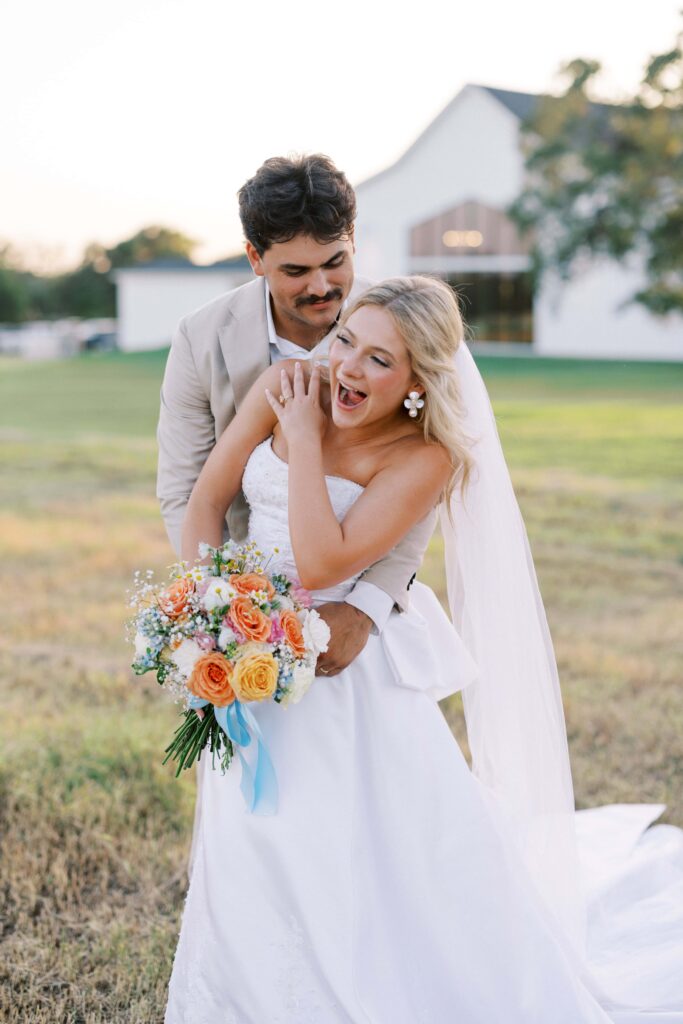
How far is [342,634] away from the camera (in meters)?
3.00

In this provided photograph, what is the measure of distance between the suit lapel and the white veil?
628 mm

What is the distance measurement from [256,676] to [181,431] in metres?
1.16

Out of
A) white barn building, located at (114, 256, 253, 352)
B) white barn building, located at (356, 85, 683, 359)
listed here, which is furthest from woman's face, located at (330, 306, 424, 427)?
white barn building, located at (114, 256, 253, 352)

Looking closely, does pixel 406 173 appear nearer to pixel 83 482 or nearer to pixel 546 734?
pixel 83 482

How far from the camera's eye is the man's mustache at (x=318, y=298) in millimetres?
3215

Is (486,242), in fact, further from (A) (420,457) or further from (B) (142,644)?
(B) (142,644)

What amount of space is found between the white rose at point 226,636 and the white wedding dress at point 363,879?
35cm

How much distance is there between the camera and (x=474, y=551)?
3.43 metres

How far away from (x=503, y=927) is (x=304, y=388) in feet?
5.06

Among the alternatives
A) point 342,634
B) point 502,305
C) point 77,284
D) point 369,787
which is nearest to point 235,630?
point 342,634

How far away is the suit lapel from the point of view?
338 centimetres

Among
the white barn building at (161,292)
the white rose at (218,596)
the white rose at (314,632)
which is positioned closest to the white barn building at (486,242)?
the white barn building at (161,292)

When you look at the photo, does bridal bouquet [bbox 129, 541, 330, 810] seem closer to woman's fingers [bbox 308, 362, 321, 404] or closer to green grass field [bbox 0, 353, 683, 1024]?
woman's fingers [bbox 308, 362, 321, 404]

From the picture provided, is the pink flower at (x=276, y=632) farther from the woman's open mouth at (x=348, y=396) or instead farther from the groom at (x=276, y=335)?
the woman's open mouth at (x=348, y=396)
